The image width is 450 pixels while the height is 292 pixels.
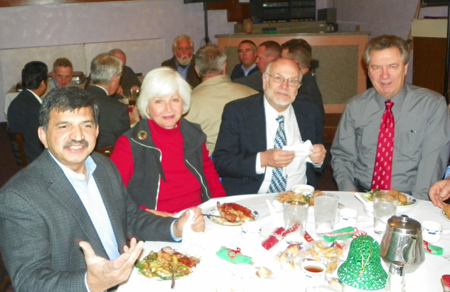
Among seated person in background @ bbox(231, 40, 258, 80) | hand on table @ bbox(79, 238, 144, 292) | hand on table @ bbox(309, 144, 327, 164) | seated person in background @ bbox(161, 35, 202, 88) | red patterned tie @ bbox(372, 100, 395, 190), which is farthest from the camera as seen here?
seated person in background @ bbox(161, 35, 202, 88)

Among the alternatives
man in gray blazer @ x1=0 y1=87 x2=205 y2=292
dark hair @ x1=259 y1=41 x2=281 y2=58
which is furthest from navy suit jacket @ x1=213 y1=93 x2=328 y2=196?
dark hair @ x1=259 y1=41 x2=281 y2=58

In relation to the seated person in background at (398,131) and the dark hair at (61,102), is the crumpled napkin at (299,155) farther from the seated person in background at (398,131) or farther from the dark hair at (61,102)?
the dark hair at (61,102)

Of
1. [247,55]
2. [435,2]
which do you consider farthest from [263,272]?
[435,2]

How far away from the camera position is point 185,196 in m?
2.72

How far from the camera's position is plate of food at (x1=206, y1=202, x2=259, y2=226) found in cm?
214

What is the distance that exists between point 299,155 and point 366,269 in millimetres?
1218

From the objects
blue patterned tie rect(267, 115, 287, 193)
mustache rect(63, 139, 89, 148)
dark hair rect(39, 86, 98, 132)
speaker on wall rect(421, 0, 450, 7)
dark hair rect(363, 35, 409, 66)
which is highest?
speaker on wall rect(421, 0, 450, 7)

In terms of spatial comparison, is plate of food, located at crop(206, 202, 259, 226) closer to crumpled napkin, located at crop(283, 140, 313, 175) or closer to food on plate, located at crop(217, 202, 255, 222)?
food on plate, located at crop(217, 202, 255, 222)

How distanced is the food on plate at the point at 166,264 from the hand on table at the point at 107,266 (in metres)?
0.22

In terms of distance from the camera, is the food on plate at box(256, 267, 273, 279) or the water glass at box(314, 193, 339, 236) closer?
the food on plate at box(256, 267, 273, 279)

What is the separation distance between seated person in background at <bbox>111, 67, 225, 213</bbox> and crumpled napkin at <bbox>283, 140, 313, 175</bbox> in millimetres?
507

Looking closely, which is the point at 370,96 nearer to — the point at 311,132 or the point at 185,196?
the point at 311,132

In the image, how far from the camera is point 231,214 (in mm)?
2174

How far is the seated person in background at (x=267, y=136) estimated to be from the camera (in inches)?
113
